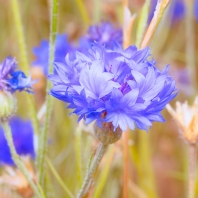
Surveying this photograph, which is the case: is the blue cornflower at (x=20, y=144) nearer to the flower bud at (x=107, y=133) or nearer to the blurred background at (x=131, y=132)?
the blurred background at (x=131, y=132)

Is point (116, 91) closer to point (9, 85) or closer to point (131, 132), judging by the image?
point (9, 85)

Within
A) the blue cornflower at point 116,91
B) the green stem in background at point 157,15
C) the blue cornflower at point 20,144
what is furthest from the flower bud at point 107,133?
the blue cornflower at point 20,144

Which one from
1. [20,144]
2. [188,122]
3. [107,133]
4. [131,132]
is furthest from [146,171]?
[107,133]

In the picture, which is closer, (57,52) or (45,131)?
(45,131)

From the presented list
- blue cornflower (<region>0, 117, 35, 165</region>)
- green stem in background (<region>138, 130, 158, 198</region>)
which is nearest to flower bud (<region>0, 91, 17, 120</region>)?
blue cornflower (<region>0, 117, 35, 165</region>)

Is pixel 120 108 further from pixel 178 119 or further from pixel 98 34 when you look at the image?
pixel 98 34

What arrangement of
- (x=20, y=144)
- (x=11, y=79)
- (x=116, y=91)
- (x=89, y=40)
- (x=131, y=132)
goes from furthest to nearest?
(x=131, y=132), (x=20, y=144), (x=89, y=40), (x=11, y=79), (x=116, y=91)
